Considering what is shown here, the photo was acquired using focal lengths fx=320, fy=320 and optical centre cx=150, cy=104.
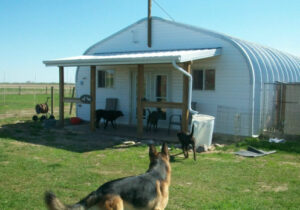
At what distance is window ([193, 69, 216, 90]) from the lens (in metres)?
12.0

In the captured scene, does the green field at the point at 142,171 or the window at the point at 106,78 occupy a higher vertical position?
the window at the point at 106,78

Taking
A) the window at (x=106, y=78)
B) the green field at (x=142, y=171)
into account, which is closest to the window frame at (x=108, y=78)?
the window at (x=106, y=78)

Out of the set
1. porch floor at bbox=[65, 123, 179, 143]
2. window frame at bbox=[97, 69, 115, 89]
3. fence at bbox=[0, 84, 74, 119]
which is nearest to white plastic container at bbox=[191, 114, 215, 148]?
porch floor at bbox=[65, 123, 179, 143]

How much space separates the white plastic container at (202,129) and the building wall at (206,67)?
181 centimetres

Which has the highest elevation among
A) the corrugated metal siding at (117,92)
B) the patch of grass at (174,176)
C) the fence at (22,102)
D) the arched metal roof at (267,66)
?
the arched metal roof at (267,66)

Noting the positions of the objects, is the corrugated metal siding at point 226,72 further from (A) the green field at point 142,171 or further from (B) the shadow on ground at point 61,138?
(B) the shadow on ground at point 61,138

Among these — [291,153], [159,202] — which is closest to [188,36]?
[291,153]

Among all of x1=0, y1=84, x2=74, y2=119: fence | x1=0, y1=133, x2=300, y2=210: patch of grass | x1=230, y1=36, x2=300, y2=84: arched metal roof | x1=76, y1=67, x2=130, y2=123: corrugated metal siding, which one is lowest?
x1=0, y1=133, x2=300, y2=210: patch of grass

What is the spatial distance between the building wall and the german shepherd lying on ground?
7.83 metres

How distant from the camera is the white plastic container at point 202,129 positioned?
9.14 meters

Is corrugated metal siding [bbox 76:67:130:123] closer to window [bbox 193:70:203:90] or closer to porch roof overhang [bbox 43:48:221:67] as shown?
porch roof overhang [bbox 43:48:221:67]

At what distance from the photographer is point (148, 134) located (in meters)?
11.6

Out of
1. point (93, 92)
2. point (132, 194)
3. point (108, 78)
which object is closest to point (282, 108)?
point (93, 92)

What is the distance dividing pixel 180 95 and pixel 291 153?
508cm
